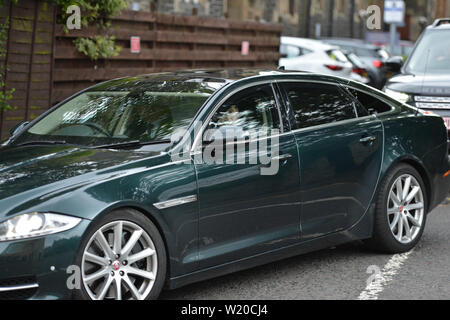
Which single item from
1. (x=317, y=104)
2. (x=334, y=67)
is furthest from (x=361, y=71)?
(x=317, y=104)

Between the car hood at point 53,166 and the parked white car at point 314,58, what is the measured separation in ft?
47.7

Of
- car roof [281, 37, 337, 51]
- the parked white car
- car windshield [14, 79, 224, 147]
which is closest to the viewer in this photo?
car windshield [14, 79, 224, 147]

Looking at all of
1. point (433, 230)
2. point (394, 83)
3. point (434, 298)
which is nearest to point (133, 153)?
point (434, 298)

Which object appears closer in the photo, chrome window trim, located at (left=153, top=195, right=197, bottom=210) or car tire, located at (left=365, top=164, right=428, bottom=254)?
chrome window trim, located at (left=153, top=195, right=197, bottom=210)

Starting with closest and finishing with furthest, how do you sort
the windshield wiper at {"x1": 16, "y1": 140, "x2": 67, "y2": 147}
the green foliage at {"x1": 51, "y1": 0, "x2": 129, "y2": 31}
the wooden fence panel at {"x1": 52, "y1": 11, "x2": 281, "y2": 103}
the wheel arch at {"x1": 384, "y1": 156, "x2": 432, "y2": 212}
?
the windshield wiper at {"x1": 16, "y1": 140, "x2": 67, "y2": 147}
the wheel arch at {"x1": 384, "y1": 156, "x2": 432, "y2": 212}
the green foliage at {"x1": 51, "y1": 0, "x2": 129, "y2": 31}
the wooden fence panel at {"x1": 52, "y1": 11, "x2": 281, "y2": 103}

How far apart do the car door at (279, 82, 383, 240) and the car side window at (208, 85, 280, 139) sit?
0.17 meters

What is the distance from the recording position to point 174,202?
5.28m

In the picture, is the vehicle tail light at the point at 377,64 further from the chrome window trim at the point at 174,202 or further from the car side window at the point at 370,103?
the chrome window trim at the point at 174,202

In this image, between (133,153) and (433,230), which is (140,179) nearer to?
(133,153)

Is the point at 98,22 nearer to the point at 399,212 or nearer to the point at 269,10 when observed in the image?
the point at 399,212

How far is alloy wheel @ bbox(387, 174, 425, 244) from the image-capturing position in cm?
698

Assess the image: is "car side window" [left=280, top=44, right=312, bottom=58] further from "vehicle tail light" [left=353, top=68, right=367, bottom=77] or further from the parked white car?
"vehicle tail light" [left=353, top=68, right=367, bottom=77]

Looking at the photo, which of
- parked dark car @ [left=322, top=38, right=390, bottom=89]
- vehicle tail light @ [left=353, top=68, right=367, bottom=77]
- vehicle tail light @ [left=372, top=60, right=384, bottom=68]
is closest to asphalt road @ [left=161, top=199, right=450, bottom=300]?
vehicle tail light @ [left=353, top=68, right=367, bottom=77]

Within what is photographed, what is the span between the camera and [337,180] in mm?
6430
